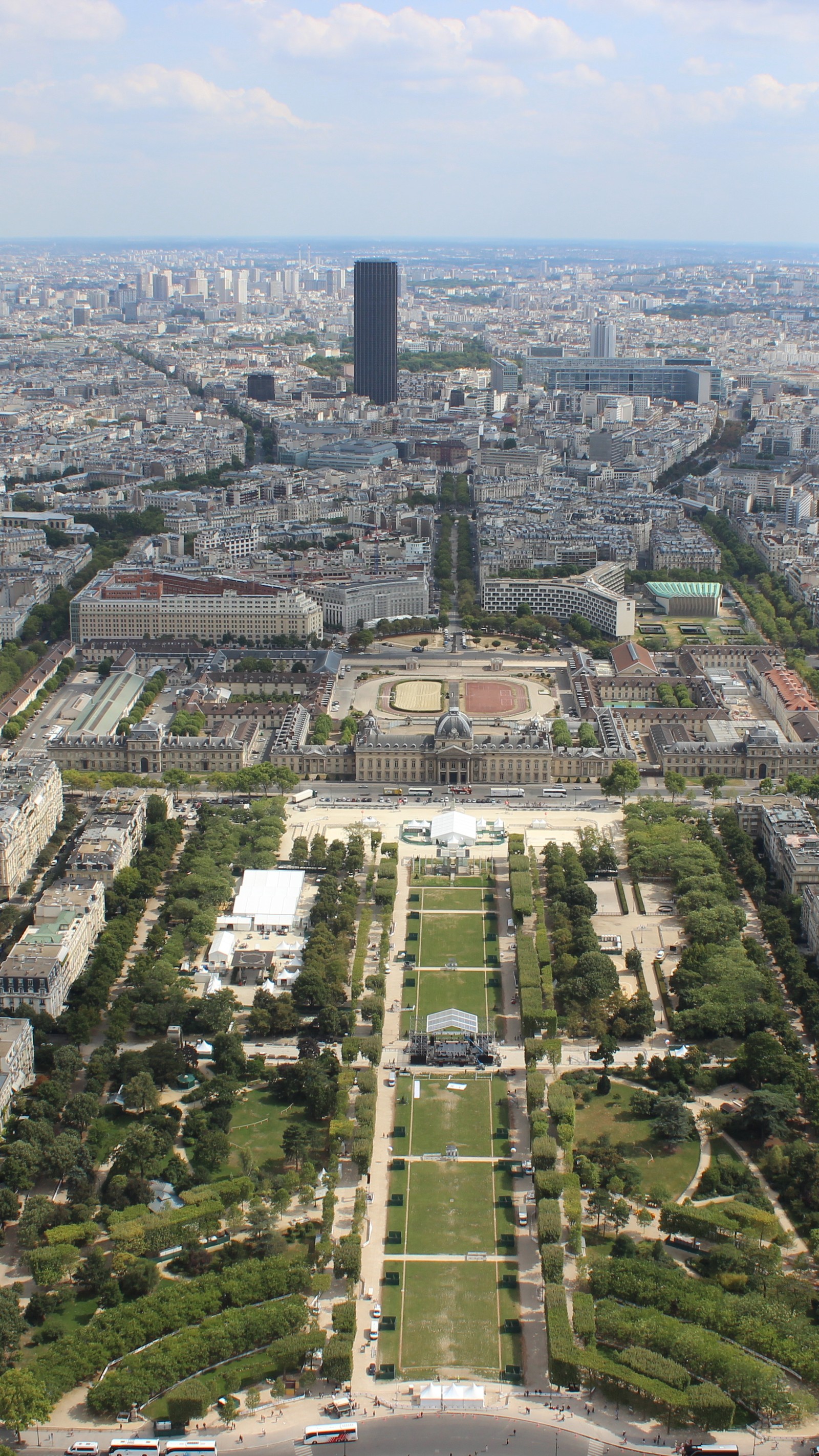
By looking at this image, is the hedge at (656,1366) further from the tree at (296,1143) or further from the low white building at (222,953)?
the low white building at (222,953)

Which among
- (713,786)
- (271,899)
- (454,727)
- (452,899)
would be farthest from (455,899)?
(713,786)

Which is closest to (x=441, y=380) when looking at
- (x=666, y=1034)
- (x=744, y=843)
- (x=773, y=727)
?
(x=773, y=727)

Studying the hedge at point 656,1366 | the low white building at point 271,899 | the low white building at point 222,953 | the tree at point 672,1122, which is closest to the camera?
the hedge at point 656,1366

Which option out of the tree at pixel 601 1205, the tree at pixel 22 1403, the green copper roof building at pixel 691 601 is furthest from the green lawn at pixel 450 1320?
the green copper roof building at pixel 691 601

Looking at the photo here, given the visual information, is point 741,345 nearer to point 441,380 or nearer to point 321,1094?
point 441,380

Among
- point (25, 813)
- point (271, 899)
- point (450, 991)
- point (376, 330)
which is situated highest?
point (376, 330)

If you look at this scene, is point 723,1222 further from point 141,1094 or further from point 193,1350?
Result: point 141,1094
